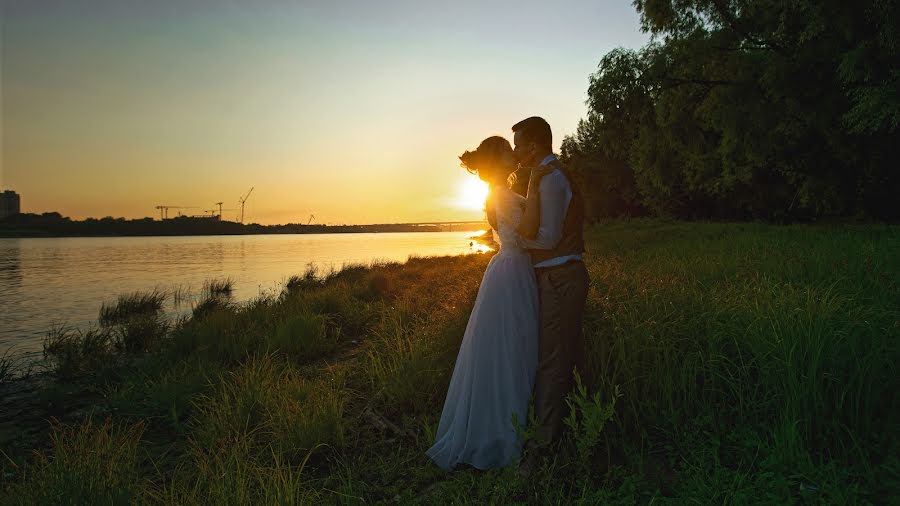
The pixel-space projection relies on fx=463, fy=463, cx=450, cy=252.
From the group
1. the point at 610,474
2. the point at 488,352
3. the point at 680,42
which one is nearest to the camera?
the point at 610,474

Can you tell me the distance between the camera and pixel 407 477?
12.6ft

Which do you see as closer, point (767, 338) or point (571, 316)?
point (571, 316)

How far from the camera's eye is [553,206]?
10.8 ft

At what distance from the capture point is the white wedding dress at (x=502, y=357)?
3.55m

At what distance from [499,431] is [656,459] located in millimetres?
1229

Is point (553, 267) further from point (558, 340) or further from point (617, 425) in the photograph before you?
point (617, 425)

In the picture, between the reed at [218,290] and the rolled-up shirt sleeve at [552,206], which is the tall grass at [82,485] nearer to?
the rolled-up shirt sleeve at [552,206]

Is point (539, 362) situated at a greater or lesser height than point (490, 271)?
lesser

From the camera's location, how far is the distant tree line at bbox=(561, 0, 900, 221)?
13.8 m

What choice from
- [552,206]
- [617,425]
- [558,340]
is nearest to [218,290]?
[617,425]

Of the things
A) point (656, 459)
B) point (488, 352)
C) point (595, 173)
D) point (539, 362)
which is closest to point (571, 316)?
point (539, 362)

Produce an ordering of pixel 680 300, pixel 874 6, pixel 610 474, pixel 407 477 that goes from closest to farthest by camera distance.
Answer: pixel 610 474 < pixel 407 477 < pixel 680 300 < pixel 874 6

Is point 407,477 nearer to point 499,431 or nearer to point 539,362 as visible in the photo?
point 499,431

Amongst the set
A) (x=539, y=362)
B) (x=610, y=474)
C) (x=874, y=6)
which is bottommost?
(x=610, y=474)
